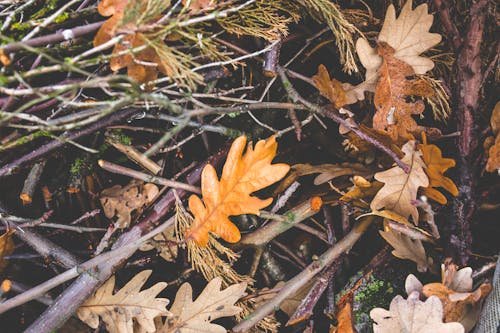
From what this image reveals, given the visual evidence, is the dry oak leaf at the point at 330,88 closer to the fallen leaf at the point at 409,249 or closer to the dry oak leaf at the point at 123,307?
the fallen leaf at the point at 409,249

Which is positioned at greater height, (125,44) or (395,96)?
(125,44)

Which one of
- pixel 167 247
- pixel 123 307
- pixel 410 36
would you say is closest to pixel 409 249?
pixel 410 36

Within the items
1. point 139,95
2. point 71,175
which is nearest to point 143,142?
point 71,175

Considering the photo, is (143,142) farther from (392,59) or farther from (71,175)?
(392,59)

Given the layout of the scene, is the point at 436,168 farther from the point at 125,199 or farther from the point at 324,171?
the point at 125,199

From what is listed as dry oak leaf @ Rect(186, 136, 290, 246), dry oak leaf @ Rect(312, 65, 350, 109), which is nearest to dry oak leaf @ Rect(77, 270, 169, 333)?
dry oak leaf @ Rect(186, 136, 290, 246)

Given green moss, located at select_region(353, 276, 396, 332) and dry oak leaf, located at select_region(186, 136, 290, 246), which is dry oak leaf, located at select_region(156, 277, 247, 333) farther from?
green moss, located at select_region(353, 276, 396, 332)
